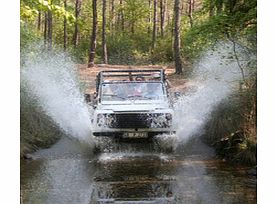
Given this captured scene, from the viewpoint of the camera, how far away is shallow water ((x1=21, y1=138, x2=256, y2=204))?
181 inches

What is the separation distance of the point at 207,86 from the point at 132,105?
2.98ft

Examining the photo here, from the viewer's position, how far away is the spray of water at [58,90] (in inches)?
194

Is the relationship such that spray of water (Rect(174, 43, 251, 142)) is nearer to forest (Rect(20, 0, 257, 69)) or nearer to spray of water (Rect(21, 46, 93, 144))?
forest (Rect(20, 0, 257, 69))

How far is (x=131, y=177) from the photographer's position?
4938mm

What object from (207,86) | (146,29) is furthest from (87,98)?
(207,86)

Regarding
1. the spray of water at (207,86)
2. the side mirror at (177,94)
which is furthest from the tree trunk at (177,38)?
the side mirror at (177,94)

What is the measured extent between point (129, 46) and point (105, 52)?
29cm

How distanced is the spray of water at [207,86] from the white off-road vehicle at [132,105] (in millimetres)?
179

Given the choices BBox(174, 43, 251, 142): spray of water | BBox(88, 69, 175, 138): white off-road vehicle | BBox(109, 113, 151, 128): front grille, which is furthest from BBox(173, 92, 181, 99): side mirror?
BBox(109, 113, 151, 128): front grille

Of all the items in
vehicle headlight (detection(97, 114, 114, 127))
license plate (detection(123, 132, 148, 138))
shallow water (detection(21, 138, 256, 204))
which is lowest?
shallow water (detection(21, 138, 256, 204))

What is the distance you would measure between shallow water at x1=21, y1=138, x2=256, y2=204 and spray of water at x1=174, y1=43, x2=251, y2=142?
35cm

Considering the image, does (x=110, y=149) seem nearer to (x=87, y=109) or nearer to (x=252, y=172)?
(x=87, y=109)

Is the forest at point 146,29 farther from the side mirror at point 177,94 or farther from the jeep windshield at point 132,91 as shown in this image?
the jeep windshield at point 132,91

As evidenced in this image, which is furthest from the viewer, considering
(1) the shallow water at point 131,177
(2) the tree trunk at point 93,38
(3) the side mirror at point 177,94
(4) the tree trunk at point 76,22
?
(3) the side mirror at point 177,94
